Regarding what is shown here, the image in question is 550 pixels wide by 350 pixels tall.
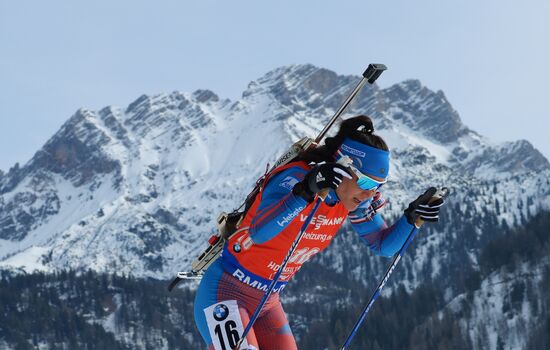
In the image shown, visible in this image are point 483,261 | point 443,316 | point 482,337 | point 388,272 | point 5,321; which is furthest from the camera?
point 5,321

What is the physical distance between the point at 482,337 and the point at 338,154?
125595mm

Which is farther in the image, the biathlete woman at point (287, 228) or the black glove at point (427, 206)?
the black glove at point (427, 206)

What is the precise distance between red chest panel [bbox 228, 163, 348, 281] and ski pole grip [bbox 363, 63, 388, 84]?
127 cm

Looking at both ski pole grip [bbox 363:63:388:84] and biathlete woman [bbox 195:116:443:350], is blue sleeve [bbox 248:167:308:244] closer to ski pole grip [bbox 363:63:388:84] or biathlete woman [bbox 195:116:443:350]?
biathlete woman [bbox 195:116:443:350]

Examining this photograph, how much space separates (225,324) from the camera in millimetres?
7613

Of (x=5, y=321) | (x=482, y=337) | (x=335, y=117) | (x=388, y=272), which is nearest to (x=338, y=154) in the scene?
(x=335, y=117)

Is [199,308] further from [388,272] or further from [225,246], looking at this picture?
[388,272]

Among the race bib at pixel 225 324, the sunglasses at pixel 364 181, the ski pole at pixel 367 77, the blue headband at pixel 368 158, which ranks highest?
the ski pole at pixel 367 77

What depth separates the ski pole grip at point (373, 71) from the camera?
8117mm

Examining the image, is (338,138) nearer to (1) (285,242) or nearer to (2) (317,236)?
(2) (317,236)

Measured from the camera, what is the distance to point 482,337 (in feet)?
417

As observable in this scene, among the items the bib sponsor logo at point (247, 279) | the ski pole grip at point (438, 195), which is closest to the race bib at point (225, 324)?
the bib sponsor logo at point (247, 279)

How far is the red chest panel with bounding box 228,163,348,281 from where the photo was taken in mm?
7542

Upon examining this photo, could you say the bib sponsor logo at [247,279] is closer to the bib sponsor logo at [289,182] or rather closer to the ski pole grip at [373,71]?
the bib sponsor logo at [289,182]
